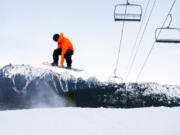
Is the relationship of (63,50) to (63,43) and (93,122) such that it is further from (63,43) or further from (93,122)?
(93,122)

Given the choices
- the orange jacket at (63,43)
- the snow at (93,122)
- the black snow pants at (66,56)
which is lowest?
the snow at (93,122)

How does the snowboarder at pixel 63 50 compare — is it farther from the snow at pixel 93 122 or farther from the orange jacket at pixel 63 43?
the snow at pixel 93 122

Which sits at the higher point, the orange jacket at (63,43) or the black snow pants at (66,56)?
the orange jacket at (63,43)

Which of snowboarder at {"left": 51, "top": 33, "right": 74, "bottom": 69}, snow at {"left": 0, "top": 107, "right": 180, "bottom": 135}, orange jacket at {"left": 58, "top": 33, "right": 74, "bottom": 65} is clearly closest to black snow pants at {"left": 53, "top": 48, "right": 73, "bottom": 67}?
snowboarder at {"left": 51, "top": 33, "right": 74, "bottom": 69}

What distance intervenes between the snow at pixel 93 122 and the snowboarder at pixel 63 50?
6.45ft

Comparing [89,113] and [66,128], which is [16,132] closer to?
[66,128]

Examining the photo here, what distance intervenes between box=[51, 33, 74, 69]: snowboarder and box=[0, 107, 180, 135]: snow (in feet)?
6.45

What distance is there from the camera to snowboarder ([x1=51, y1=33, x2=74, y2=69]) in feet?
35.6

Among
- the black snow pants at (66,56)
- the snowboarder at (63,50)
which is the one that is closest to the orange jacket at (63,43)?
the snowboarder at (63,50)

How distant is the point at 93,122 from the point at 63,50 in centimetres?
304

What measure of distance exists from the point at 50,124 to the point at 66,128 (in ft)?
2.13

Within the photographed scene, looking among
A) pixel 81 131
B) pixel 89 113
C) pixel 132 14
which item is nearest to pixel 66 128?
pixel 81 131

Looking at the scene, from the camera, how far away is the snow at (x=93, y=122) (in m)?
8.45

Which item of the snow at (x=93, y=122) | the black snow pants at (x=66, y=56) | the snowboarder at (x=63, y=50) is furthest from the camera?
the black snow pants at (x=66, y=56)
